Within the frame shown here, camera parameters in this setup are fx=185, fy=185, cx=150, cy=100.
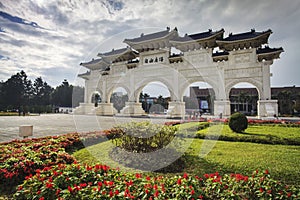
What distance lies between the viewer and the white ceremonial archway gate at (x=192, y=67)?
18.9 m

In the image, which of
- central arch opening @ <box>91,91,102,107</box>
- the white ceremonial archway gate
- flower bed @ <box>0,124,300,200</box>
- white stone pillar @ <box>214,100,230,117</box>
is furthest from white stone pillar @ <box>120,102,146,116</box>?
flower bed @ <box>0,124,300,200</box>

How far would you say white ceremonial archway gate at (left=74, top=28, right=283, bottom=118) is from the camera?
18922 millimetres

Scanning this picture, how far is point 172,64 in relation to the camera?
78.3 feet

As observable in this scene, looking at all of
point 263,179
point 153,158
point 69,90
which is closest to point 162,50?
point 153,158

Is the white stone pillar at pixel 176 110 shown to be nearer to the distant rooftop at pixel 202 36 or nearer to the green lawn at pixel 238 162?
the distant rooftop at pixel 202 36

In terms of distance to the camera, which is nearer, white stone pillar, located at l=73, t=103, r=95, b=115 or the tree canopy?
white stone pillar, located at l=73, t=103, r=95, b=115

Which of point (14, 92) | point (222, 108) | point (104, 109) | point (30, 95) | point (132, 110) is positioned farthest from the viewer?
point (30, 95)

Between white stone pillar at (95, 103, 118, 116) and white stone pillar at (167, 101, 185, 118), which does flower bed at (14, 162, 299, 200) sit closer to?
white stone pillar at (167, 101, 185, 118)

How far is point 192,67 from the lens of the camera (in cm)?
2192

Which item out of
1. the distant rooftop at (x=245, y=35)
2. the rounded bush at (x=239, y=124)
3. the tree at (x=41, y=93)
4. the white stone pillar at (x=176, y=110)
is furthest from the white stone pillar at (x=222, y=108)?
the tree at (x=41, y=93)

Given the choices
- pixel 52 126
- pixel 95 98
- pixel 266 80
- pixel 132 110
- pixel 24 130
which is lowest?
pixel 52 126

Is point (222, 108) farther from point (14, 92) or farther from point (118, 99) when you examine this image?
point (14, 92)

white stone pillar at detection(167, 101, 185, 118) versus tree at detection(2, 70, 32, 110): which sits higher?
tree at detection(2, 70, 32, 110)

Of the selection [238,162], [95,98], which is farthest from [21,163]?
[95,98]
